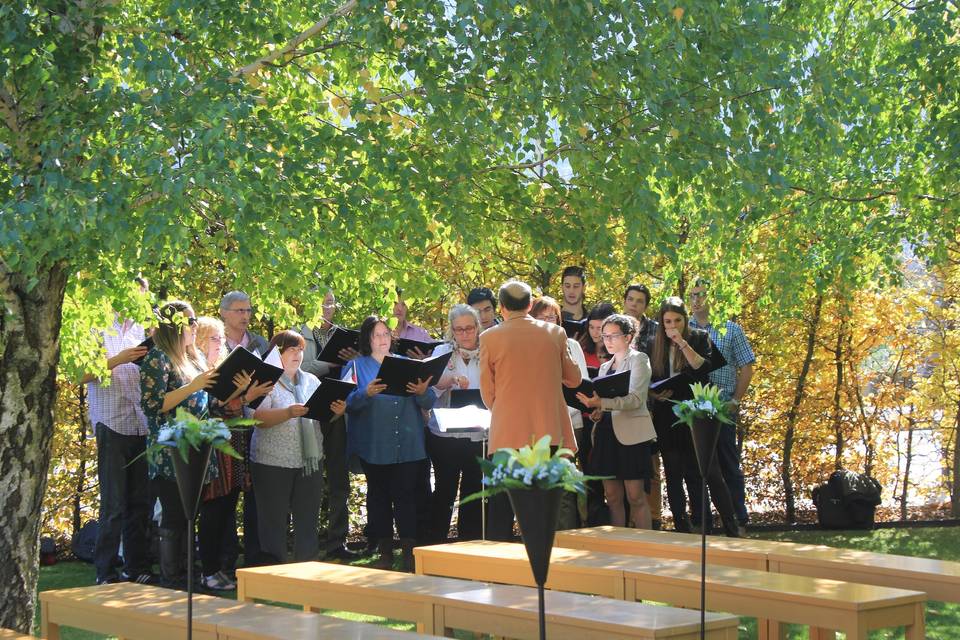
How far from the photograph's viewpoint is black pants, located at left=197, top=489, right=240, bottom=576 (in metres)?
8.38

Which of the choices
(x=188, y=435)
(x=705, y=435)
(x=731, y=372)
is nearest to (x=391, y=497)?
(x=731, y=372)

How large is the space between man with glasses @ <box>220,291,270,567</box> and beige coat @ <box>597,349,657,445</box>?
2.62m

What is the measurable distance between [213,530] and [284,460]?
0.69 m

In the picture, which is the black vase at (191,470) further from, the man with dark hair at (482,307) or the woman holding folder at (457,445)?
the man with dark hair at (482,307)

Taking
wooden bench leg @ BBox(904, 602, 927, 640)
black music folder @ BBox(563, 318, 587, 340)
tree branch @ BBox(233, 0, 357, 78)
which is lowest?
wooden bench leg @ BBox(904, 602, 927, 640)

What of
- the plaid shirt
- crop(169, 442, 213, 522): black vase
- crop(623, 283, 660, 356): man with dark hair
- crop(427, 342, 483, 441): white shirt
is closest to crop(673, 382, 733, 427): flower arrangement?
crop(169, 442, 213, 522): black vase

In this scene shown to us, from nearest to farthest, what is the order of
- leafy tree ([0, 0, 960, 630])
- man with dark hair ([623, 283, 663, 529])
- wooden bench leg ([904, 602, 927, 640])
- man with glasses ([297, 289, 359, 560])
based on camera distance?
1. wooden bench leg ([904, 602, 927, 640])
2. leafy tree ([0, 0, 960, 630])
3. man with glasses ([297, 289, 359, 560])
4. man with dark hair ([623, 283, 663, 529])

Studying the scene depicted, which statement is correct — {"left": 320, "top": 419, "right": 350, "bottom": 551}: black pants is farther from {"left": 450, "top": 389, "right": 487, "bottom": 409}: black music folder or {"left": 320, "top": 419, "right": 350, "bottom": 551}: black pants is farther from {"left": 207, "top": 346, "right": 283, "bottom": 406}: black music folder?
Answer: {"left": 207, "top": 346, "right": 283, "bottom": 406}: black music folder

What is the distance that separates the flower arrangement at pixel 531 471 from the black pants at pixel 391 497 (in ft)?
15.1

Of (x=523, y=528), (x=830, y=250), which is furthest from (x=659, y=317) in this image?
(x=523, y=528)

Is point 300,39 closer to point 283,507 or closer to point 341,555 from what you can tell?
point 283,507

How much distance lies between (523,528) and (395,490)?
4.76m

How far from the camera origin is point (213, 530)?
843cm

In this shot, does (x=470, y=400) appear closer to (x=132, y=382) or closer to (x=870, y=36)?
(x=132, y=382)
